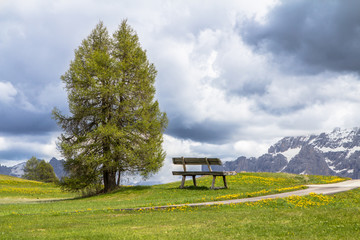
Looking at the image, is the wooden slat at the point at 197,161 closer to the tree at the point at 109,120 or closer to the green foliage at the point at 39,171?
the tree at the point at 109,120

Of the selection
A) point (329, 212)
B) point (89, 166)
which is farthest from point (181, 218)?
point (89, 166)

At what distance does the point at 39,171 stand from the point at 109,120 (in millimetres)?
86531

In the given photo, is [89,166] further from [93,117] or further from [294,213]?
[294,213]

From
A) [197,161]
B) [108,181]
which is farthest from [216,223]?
[108,181]

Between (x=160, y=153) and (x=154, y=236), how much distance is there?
20.3 m

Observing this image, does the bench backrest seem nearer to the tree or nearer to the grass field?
the tree

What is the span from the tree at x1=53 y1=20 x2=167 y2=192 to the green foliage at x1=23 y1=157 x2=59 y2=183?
80.5 m

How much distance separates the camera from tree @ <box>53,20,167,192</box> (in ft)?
93.6

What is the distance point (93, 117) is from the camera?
1187 inches

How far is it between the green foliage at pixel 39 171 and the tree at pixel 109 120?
80.5 meters

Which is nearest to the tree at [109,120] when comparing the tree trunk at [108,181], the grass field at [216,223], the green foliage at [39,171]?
the tree trunk at [108,181]

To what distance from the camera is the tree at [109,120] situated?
28.5 m

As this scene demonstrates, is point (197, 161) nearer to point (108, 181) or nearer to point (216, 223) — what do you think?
point (108, 181)

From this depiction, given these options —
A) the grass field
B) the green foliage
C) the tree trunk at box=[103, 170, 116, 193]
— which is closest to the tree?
the tree trunk at box=[103, 170, 116, 193]
